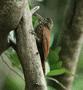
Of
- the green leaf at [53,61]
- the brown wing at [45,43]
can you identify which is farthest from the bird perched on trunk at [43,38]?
the green leaf at [53,61]

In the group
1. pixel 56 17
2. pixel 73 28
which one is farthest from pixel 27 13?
pixel 56 17

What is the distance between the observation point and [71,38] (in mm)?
1739

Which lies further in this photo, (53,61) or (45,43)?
(53,61)

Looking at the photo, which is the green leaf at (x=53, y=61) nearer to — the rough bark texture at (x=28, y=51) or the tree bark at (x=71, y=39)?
the tree bark at (x=71, y=39)

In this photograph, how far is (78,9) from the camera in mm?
1716

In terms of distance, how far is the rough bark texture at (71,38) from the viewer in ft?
5.62

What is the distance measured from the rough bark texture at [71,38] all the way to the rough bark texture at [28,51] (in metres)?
0.70

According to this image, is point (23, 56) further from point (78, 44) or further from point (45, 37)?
point (78, 44)

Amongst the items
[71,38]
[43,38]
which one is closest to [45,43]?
[43,38]

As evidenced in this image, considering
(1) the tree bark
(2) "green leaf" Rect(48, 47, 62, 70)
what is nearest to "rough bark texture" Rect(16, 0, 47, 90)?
(2) "green leaf" Rect(48, 47, 62, 70)

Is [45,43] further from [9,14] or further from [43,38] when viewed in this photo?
[9,14]

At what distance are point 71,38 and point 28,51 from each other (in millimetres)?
747

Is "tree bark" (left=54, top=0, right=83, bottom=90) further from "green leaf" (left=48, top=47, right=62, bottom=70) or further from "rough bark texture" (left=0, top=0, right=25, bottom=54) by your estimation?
"rough bark texture" (left=0, top=0, right=25, bottom=54)

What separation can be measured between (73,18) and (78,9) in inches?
2.2
